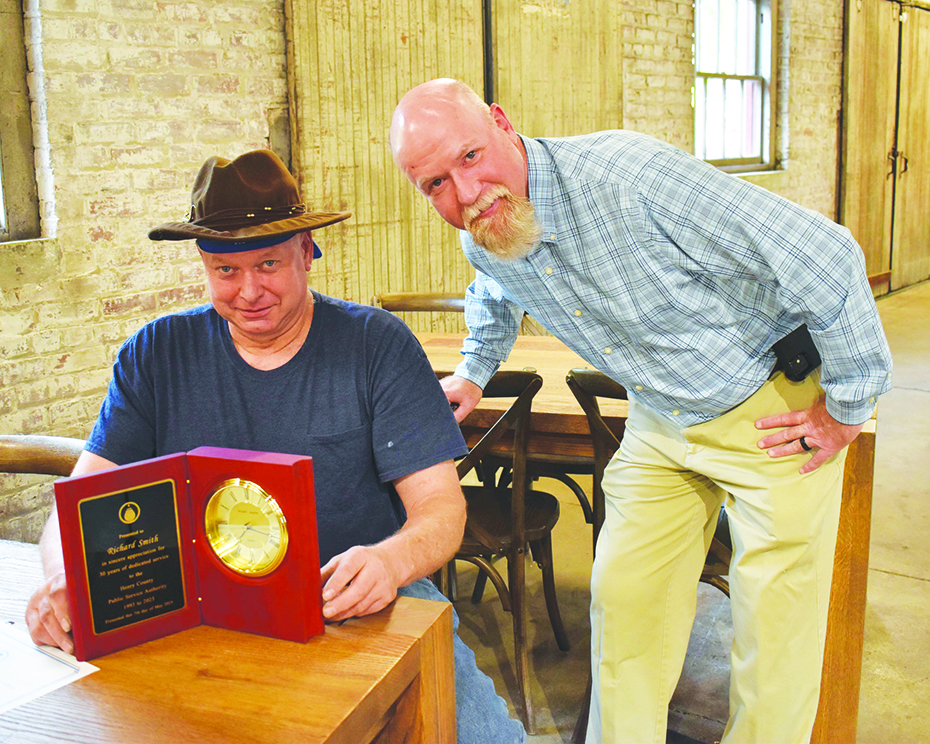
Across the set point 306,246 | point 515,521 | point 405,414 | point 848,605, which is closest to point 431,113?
point 306,246

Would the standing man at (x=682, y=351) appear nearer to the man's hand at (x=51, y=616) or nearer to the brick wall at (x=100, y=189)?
the man's hand at (x=51, y=616)

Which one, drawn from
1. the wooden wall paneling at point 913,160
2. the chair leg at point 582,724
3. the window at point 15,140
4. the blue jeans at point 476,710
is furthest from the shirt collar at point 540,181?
the wooden wall paneling at point 913,160

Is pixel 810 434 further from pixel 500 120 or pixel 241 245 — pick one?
pixel 241 245

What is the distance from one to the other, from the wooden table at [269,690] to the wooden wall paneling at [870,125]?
932 centimetres

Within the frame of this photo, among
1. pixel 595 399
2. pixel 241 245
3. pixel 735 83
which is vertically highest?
pixel 735 83

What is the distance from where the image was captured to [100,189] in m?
3.30

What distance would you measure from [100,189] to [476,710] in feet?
8.30

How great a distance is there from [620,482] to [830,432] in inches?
19.0

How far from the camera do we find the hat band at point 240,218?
1.54 metres

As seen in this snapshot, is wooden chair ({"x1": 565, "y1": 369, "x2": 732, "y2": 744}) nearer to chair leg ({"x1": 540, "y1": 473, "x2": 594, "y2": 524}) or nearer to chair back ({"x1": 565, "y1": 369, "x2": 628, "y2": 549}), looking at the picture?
chair back ({"x1": 565, "y1": 369, "x2": 628, "y2": 549})

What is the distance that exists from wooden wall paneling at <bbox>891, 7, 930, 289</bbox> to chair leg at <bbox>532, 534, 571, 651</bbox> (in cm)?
897

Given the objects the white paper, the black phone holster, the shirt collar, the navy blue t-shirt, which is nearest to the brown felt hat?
the navy blue t-shirt

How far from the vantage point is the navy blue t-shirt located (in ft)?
5.13

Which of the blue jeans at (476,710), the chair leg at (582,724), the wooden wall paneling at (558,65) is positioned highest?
the wooden wall paneling at (558,65)
